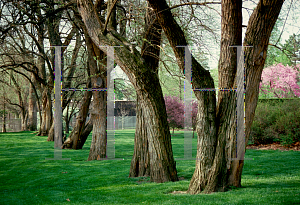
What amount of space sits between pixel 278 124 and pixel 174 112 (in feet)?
41.6

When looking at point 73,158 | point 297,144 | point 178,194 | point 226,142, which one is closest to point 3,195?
point 178,194

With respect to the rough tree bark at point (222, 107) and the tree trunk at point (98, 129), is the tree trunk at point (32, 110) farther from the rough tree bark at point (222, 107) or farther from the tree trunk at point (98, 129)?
the rough tree bark at point (222, 107)

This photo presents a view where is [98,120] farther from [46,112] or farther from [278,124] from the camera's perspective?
[46,112]

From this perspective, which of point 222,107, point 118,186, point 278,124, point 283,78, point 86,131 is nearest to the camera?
point 222,107

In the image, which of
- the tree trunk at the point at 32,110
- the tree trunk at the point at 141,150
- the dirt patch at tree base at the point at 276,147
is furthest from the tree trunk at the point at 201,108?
the tree trunk at the point at 32,110

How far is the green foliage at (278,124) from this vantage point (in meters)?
11.9

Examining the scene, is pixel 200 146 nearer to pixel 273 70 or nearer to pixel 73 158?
pixel 73 158

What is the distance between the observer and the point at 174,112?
24.7 m

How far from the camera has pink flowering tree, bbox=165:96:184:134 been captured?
24.6 meters

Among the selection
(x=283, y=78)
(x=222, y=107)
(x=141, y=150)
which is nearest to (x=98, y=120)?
(x=141, y=150)

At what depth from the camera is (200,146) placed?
16.1 feet

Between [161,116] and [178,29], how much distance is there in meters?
1.88

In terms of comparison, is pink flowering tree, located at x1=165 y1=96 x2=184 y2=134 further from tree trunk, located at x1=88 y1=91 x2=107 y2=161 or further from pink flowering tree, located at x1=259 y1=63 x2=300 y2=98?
tree trunk, located at x1=88 y1=91 x2=107 y2=161

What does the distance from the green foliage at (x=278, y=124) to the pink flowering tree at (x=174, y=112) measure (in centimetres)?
1086
